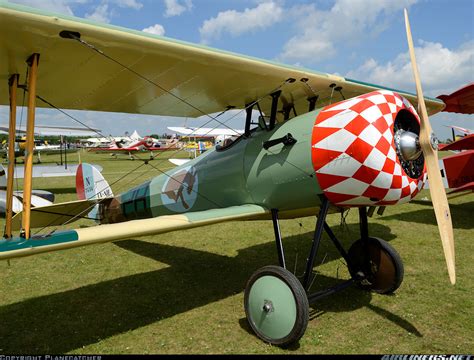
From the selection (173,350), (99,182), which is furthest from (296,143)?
(99,182)

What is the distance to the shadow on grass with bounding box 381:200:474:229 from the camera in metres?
7.87

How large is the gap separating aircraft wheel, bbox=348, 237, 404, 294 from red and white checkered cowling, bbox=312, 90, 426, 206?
1118 millimetres

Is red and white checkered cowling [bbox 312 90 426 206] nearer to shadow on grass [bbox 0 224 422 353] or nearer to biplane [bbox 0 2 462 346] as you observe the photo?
biplane [bbox 0 2 462 346]

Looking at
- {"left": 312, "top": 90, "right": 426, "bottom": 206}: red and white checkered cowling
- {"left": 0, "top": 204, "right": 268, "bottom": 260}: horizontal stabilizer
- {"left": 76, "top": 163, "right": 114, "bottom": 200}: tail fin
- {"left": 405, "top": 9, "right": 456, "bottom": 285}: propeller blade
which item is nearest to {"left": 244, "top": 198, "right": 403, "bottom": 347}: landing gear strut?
{"left": 312, "top": 90, "right": 426, "bottom": 206}: red and white checkered cowling

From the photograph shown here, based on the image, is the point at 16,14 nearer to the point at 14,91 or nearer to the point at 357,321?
the point at 14,91

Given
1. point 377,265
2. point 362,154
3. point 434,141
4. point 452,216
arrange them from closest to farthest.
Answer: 1. point 362,154
2. point 434,141
3. point 377,265
4. point 452,216

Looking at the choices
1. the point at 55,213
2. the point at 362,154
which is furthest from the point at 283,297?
the point at 55,213

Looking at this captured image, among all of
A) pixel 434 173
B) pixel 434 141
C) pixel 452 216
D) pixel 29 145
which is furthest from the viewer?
pixel 452 216

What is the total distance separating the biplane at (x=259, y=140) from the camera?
116 inches

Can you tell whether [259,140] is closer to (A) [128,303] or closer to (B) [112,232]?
(B) [112,232]

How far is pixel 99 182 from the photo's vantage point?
7102 millimetres

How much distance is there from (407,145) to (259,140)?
1.54 meters

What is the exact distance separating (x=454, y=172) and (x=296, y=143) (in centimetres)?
667

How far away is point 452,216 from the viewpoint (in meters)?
8.55
